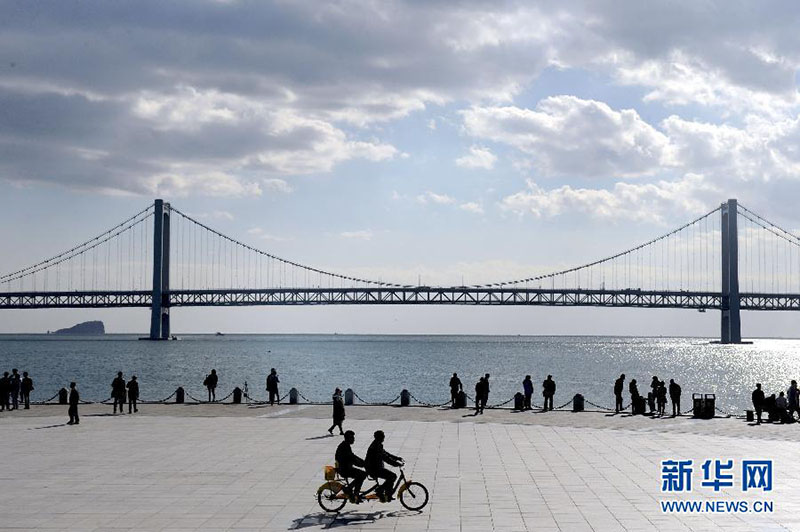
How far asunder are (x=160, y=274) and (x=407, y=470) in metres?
120

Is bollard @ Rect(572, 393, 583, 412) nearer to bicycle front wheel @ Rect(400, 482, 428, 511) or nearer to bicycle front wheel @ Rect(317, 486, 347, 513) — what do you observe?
bicycle front wheel @ Rect(400, 482, 428, 511)

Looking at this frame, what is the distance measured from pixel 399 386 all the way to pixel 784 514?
55.0m

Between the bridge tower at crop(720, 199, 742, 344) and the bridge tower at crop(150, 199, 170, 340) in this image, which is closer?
the bridge tower at crop(720, 199, 742, 344)

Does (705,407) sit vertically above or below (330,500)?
above

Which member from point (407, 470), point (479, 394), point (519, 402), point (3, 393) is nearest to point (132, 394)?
point (3, 393)

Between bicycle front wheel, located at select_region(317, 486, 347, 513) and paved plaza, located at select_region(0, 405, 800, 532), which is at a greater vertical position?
bicycle front wheel, located at select_region(317, 486, 347, 513)

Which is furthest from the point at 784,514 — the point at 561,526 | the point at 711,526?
the point at 561,526

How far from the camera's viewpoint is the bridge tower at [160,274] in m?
134

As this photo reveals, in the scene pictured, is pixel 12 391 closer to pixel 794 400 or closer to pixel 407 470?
pixel 407 470

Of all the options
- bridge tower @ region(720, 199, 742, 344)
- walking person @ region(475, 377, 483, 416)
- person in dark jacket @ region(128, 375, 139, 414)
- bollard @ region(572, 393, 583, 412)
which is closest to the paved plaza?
walking person @ region(475, 377, 483, 416)

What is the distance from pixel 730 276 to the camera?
128 m

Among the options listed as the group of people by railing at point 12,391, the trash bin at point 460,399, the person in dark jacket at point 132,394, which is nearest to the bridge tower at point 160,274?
the group of people by railing at point 12,391

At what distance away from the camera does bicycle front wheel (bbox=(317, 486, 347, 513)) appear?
1516 centimetres

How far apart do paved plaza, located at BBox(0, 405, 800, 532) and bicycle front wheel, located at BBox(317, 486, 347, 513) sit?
0.18 meters
